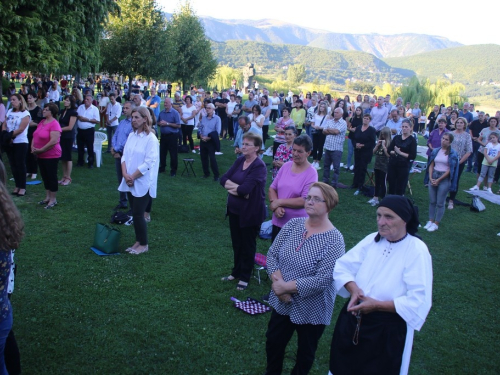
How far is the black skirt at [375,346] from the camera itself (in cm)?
280

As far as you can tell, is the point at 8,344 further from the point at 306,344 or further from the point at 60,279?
the point at 306,344

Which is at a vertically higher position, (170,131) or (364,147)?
(364,147)

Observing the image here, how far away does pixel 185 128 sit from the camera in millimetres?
15234

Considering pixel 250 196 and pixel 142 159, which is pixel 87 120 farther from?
pixel 250 196

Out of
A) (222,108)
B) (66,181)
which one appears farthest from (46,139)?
(222,108)

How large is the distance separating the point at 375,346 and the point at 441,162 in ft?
21.5

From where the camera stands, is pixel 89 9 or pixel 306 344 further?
pixel 89 9

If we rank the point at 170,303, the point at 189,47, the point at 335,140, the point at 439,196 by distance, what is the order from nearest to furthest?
the point at 170,303 < the point at 439,196 < the point at 335,140 < the point at 189,47

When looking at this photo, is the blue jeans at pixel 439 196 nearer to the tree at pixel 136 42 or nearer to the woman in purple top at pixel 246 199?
the woman in purple top at pixel 246 199

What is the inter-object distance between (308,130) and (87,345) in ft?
41.1

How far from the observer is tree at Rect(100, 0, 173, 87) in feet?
80.6

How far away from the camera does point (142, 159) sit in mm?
6281

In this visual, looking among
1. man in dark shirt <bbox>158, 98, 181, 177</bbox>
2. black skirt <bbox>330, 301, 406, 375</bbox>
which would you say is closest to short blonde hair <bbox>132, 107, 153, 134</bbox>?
black skirt <bbox>330, 301, 406, 375</bbox>

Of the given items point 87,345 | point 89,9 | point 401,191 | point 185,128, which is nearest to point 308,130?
point 185,128
